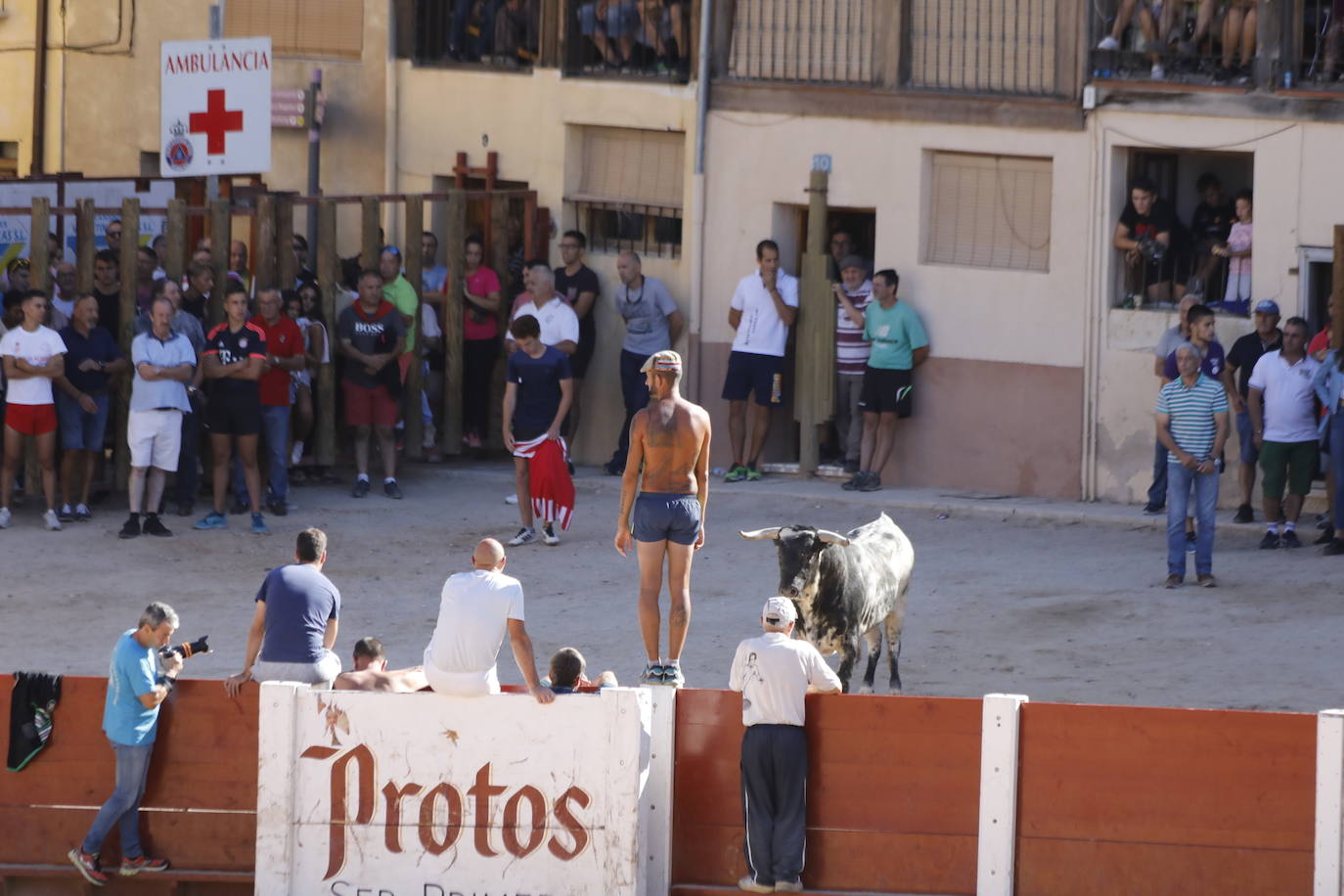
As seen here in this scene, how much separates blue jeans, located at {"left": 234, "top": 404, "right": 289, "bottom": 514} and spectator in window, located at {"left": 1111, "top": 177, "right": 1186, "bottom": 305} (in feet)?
23.2

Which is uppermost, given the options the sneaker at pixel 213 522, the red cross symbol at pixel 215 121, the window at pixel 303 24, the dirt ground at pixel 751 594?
the window at pixel 303 24

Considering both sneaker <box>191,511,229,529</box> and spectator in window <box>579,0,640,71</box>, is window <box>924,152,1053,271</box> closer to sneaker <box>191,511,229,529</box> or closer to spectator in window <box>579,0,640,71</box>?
spectator in window <box>579,0,640,71</box>

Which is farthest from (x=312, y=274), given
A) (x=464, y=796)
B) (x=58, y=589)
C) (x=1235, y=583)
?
(x=464, y=796)

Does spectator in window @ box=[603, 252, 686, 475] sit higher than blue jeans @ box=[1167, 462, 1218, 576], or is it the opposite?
spectator in window @ box=[603, 252, 686, 475]

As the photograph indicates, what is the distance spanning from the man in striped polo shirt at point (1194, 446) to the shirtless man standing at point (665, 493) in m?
4.35

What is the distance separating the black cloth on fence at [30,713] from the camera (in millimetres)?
10969

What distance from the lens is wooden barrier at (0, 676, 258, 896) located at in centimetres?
1096

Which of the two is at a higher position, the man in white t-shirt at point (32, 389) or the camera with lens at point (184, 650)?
the man in white t-shirt at point (32, 389)

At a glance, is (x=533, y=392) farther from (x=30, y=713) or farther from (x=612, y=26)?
(x=30, y=713)

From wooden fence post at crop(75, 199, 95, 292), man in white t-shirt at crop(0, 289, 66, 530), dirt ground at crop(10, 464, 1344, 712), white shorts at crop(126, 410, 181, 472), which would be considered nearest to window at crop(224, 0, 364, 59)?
wooden fence post at crop(75, 199, 95, 292)

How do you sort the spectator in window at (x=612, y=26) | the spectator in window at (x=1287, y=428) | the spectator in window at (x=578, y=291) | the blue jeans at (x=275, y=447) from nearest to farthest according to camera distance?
1. the spectator in window at (x=1287, y=428)
2. the blue jeans at (x=275, y=447)
3. the spectator in window at (x=578, y=291)
4. the spectator in window at (x=612, y=26)

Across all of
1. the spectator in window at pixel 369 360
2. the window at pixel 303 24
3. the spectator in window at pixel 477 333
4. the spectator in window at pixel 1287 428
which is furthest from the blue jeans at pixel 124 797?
the window at pixel 303 24

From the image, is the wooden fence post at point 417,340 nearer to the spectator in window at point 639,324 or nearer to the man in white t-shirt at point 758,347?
the spectator in window at point 639,324

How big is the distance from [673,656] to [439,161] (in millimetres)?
10732
